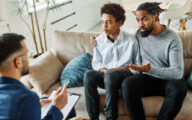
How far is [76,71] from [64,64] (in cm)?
33

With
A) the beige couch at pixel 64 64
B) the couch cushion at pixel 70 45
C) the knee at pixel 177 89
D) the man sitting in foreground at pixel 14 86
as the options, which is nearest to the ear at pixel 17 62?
the man sitting in foreground at pixel 14 86

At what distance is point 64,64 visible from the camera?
233 centimetres

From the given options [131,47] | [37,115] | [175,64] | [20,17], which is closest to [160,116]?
[175,64]

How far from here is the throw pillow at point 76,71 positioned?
2.02 metres

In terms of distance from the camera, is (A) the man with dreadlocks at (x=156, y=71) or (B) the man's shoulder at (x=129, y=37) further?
(B) the man's shoulder at (x=129, y=37)

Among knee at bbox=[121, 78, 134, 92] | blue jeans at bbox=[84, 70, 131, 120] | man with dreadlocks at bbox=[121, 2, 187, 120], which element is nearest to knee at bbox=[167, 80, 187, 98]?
man with dreadlocks at bbox=[121, 2, 187, 120]

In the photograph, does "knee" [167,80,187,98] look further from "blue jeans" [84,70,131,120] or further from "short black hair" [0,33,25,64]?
"short black hair" [0,33,25,64]

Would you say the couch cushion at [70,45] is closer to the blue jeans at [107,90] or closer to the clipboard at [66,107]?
the blue jeans at [107,90]

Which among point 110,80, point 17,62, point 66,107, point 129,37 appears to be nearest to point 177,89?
point 110,80

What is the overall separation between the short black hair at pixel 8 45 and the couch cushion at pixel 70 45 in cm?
129

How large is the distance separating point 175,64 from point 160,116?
1.43 ft

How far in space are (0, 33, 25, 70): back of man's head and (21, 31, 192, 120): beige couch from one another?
3.43 ft

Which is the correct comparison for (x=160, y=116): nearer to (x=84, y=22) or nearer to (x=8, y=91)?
(x=8, y=91)

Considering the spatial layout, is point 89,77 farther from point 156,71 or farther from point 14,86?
point 14,86
